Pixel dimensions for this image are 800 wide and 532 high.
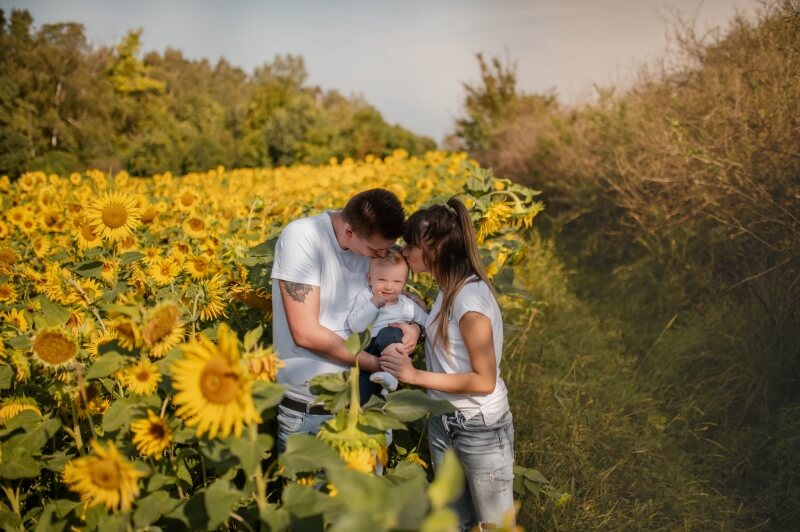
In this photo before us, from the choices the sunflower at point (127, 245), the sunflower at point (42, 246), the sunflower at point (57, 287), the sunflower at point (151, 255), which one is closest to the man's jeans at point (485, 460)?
the sunflower at point (151, 255)

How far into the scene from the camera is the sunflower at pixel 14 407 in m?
1.56

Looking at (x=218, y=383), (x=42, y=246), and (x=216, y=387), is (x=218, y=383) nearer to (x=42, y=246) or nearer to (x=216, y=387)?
(x=216, y=387)

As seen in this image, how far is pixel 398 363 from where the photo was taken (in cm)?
180

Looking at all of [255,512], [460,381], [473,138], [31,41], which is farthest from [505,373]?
[31,41]

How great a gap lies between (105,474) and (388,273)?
3.53ft

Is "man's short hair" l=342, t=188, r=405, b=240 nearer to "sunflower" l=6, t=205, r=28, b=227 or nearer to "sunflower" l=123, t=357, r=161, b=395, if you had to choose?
"sunflower" l=123, t=357, r=161, b=395

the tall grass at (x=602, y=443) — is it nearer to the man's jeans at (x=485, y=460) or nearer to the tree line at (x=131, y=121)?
the man's jeans at (x=485, y=460)

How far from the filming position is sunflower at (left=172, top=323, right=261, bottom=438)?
111 centimetres

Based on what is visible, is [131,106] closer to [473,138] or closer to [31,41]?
[31,41]

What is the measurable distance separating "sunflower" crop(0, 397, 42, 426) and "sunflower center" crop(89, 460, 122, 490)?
553 millimetres

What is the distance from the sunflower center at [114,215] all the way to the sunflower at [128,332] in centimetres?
118

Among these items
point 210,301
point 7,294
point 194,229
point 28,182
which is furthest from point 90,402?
point 28,182

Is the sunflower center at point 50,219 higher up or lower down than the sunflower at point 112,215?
higher up

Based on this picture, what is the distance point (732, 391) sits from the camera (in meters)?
3.83
